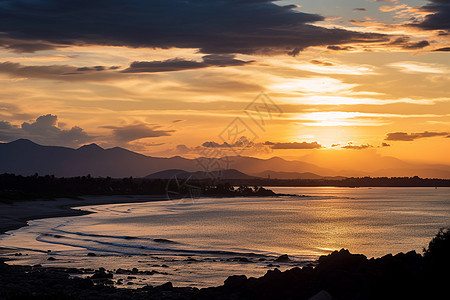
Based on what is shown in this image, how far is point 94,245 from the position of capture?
47.9 m

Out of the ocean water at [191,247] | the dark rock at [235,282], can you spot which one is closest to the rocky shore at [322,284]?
the dark rock at [235,282]

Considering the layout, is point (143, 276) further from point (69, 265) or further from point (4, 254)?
point (4, 254)

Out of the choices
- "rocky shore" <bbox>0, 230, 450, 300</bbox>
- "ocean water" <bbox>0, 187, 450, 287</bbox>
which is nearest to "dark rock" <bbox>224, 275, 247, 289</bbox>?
"rocky shore" <bbox>0, 230, 450, 300</bbox>

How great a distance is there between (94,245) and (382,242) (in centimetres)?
3249

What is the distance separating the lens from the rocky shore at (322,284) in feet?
64.3

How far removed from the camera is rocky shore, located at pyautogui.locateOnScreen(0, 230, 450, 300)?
19611 mm

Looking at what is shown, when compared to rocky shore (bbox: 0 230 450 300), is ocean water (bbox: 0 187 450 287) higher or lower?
lower

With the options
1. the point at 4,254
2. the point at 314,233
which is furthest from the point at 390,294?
the point at 314,233

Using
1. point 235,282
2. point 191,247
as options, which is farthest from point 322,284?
point 191,247

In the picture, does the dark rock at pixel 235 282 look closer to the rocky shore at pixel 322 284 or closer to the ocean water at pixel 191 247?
the rocky shore at pixel 322 284

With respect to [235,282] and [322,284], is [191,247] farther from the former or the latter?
[322,284]

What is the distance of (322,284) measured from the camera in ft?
72.6

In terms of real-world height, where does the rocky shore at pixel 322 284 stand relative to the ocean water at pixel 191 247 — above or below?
above

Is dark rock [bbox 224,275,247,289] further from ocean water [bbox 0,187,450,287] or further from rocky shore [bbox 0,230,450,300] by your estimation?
ocean water [bbox 0,187,450,287]
